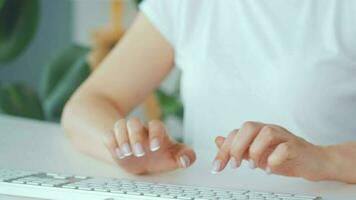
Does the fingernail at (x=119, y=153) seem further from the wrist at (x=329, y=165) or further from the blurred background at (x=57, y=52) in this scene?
the blurred background at (x=57, y=52)

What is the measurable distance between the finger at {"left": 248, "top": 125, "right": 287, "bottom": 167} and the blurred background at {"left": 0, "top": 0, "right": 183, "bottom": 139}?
79cm

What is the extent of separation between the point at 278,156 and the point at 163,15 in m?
0.45

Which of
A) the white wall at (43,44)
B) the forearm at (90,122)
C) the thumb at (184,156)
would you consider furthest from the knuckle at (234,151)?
the white wall at (43,44)

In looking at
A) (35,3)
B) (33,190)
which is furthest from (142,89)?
(35,3)

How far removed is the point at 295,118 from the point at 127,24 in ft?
3.90

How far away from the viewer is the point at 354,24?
3.33 ft

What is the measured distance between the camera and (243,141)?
2.55 ft

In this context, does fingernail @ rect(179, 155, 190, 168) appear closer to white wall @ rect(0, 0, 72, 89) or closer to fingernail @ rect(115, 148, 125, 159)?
fingernail @ rect(115, 148, 125, 159)

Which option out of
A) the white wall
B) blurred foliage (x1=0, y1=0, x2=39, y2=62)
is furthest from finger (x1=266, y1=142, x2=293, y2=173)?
the white wall

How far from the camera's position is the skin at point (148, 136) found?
30.8 inches

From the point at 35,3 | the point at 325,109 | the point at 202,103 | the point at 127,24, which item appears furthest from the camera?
the point at 127,24

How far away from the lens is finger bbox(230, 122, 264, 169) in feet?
2.55

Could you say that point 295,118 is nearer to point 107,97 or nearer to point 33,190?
point 107,97

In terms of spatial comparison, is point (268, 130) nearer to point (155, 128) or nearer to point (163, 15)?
point (155, 128)
